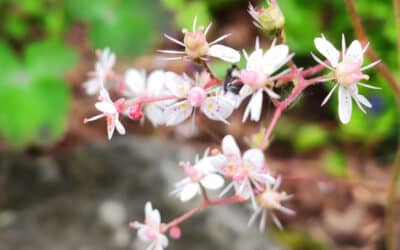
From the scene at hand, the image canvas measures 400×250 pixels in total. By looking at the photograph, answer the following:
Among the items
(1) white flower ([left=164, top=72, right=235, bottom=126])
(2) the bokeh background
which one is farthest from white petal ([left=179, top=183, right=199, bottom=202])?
(2) the bokeh background

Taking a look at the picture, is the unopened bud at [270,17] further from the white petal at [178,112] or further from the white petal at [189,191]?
the white petal at [189,191]

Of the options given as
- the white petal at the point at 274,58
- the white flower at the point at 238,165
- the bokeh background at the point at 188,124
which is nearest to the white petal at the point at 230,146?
the white flower at the point at 238,165

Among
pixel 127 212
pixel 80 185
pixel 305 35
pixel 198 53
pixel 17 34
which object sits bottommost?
pixel 198 53

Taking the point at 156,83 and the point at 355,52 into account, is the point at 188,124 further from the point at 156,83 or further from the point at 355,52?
the point at 355,52

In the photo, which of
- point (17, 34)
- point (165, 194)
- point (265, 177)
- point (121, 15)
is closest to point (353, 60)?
point (265, 177)

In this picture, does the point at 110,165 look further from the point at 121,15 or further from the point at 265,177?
the point at 265,177

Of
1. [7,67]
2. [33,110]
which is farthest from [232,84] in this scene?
[7,67]
